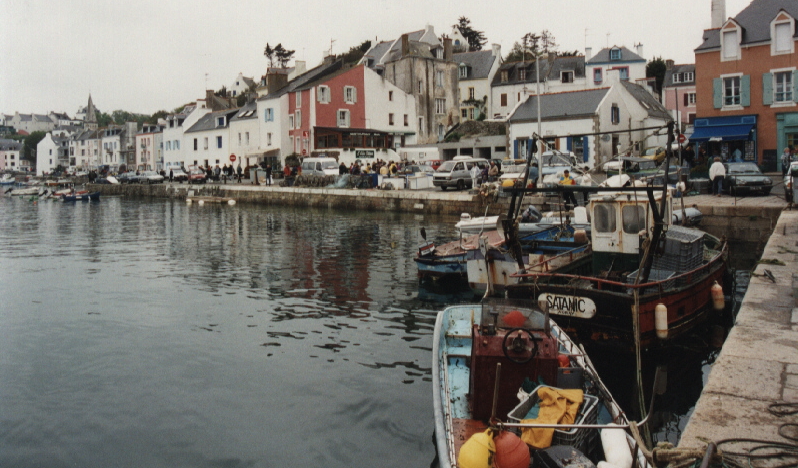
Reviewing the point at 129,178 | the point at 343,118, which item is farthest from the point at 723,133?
the point at 129,178

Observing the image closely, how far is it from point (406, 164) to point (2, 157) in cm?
13348

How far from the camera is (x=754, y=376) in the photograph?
750 centimetres

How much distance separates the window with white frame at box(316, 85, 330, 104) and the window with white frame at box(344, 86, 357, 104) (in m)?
1.84

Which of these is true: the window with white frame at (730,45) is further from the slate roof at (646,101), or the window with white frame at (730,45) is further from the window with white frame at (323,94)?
the window with white frame at (323,94)

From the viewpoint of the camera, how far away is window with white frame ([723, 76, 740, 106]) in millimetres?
36812

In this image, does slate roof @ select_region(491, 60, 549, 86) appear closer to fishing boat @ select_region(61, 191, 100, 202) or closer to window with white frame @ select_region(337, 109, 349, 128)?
window with white frame @ select_region(337, 109, 349, 128)

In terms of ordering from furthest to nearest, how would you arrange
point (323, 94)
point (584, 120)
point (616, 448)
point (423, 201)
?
point (323, 94) → point (584, 120) → point (423, 201) → point (616, 448)

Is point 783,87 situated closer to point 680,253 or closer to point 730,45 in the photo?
point 730,45

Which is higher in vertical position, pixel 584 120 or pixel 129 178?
pixel 584 120

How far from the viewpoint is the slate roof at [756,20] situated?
1421 inches

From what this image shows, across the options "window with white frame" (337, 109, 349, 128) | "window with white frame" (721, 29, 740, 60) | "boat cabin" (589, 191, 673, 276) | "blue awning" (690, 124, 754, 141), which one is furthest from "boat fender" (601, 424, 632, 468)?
"window with white frame" (337, 109, 349, 128)

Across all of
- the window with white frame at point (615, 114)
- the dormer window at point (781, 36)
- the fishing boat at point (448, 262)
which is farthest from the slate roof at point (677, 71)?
the fishing boat at point (448, 262)

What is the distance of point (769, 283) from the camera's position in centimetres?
1230

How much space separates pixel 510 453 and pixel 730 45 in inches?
1476
